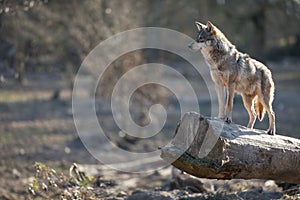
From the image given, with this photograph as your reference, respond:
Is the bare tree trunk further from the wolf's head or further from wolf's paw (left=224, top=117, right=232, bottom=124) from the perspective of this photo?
the wolf's head

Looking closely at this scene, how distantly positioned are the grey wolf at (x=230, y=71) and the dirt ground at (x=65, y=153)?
1455mm

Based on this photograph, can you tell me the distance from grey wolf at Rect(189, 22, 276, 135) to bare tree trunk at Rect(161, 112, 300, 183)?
0.52 metres

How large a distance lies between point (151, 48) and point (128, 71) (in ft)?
5.90

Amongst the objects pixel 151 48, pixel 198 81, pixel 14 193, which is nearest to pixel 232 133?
pixel 14 193

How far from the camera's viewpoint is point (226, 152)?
20.6 feet

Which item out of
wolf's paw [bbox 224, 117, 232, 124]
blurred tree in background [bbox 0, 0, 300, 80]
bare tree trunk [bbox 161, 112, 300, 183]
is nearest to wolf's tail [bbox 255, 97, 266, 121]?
wolf's paw [bbox 224, 117, 232, 124]

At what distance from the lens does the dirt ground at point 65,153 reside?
8.65m

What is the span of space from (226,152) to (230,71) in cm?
140

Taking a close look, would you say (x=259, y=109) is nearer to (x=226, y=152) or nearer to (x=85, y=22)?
(x=226, y=152)

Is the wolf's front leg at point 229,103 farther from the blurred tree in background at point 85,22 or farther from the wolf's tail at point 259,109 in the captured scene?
the blurred tree in background at point 85,22

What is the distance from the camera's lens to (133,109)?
728 inches

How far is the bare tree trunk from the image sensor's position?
6.33 meters

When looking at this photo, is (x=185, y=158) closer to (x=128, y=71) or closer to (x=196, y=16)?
(x=128, y=71)

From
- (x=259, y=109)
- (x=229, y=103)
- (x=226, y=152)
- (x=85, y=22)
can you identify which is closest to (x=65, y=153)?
(x=85, y=22)
